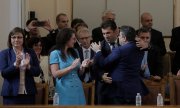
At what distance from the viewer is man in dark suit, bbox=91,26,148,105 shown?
15.4ft

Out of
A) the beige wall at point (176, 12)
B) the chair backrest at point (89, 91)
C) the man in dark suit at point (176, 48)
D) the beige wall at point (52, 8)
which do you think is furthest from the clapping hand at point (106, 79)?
the beige wall at point (176, 12)

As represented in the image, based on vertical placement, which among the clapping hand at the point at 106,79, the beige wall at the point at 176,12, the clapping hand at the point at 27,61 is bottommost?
the clapping hand at the point at 106,79

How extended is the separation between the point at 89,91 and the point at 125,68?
55 cm

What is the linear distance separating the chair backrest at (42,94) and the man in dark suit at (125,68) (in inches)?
25.3

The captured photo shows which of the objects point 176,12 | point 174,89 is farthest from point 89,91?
point 176,12

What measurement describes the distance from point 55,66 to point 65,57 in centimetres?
14

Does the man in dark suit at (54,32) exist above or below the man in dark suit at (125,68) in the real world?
above

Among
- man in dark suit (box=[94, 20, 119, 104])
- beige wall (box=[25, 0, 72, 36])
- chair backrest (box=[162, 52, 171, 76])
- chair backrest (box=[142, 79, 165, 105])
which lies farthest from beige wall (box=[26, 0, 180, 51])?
chair backrest (box=[142, 79, 165, 105])

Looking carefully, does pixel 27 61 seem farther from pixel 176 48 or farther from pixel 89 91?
pixel 176 48

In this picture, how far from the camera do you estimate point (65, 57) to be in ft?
15.5

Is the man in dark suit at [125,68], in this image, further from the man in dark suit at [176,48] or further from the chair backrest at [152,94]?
the man in dark suit at [176,48]

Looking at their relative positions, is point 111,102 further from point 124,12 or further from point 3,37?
point 124,12

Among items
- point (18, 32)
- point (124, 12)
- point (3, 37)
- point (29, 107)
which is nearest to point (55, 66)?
point (18, 32)

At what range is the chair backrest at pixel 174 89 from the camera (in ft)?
16.5
